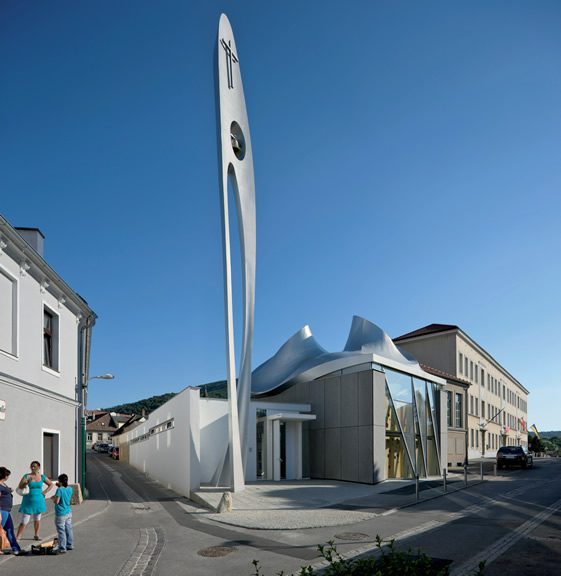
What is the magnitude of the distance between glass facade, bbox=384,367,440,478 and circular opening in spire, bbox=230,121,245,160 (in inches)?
472

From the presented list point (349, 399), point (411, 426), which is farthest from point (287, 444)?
point (411, 426)

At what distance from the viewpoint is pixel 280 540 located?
11.8 m

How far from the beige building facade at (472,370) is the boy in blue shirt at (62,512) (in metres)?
43.3

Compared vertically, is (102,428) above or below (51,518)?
below

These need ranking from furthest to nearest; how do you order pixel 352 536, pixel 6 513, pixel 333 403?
1. pixel 333 403
2. pixel 352 536
3. pixel 6 513

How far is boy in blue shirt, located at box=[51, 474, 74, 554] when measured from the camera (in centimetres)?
1052

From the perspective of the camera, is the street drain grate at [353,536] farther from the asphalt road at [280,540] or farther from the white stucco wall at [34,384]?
the white stucco wall at [34,384]

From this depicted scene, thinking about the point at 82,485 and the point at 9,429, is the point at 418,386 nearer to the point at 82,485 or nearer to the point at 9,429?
the point at 82,485

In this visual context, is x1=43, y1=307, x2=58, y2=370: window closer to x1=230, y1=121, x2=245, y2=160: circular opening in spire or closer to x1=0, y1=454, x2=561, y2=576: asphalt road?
x1=0, y1=454, x2=561, y2=576: asphalt road

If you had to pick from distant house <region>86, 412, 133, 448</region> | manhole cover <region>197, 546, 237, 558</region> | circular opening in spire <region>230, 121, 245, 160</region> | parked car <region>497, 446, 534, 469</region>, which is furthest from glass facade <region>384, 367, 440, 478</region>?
distant house <region>86, 412, 133, 448</region>

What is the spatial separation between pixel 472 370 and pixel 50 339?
52.6m

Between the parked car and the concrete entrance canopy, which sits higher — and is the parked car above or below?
below

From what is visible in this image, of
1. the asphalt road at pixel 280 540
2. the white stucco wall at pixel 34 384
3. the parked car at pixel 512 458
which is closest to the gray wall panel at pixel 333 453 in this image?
the asphalt road at pixel 280 540

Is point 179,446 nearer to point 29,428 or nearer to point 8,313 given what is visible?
point 29,428
